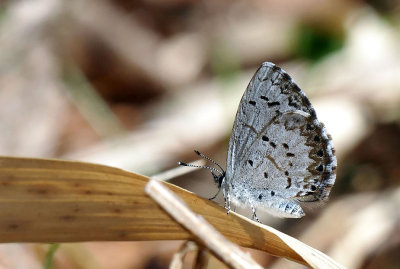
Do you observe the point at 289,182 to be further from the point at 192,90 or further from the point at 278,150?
the point at 192,90

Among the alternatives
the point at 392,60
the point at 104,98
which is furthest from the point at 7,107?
the point at 392,60

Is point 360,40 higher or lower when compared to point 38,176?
higher

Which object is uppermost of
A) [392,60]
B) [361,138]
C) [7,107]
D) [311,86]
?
[392,60]


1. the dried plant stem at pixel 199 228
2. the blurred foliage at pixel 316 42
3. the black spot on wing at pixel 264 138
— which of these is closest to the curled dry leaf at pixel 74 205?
the dried plant stem at pixel 199 228

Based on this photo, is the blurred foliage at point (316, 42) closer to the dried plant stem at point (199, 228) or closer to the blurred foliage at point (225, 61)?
the blurred foliage at point (225, 61)

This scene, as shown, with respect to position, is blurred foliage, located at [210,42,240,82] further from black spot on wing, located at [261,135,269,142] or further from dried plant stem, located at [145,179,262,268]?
dried plant stem, located at [145,179,262,268]

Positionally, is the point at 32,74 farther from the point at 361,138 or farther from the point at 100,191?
the point at 100,191
